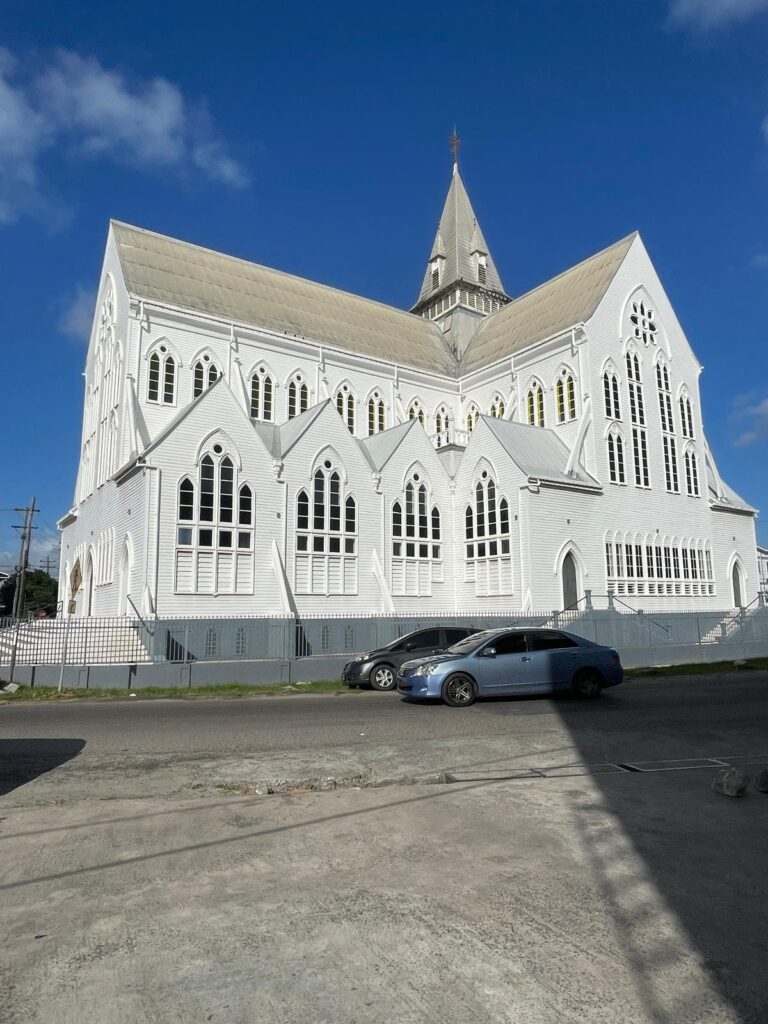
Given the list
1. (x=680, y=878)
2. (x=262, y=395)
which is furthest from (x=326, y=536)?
(x=680, y=878)

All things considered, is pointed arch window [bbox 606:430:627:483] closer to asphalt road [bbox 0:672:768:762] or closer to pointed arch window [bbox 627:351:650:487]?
pointed arch window [bbox 627:351:650:487]

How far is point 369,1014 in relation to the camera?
316cm

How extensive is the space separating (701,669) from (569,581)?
28.7 feet

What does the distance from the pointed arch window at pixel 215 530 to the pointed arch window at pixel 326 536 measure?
2.21m

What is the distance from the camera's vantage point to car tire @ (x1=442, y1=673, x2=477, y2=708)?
14.0 meters

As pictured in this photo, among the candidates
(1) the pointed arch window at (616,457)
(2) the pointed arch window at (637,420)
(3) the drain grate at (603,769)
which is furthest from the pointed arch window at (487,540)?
(3) the drain grate at (603,769)

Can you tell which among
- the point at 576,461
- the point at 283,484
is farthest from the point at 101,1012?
the point at 576,461

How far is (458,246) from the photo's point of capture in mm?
50906

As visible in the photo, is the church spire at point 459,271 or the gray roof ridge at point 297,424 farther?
the church spire at point 459,271

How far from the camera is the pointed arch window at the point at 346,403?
3606 centimetres

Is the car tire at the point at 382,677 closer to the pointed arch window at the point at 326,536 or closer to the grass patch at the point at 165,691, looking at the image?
the grass patch at the point at 165,691

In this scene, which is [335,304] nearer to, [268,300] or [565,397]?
[268,300]

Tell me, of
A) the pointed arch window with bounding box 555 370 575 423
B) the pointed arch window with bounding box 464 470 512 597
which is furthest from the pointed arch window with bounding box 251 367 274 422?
the pointed arch window with bounding box 555 370 575 423

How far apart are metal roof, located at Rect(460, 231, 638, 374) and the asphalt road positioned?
2391cm
